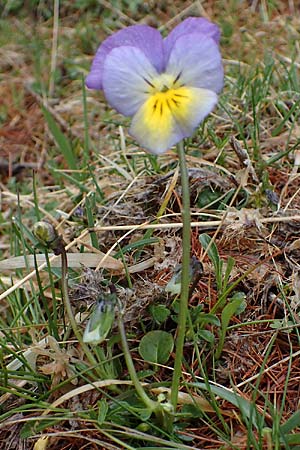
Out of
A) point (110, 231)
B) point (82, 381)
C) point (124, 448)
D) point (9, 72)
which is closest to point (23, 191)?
point (110, 231)

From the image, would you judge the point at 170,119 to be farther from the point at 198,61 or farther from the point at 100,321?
the point at 100,321

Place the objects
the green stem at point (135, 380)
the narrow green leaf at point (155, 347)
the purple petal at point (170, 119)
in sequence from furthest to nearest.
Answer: the narrow green leaf at point (155, 347), the green stem at point (135, 380), the purple petal at point (170, 119)

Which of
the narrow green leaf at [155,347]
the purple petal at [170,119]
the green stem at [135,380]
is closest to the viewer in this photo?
Result: the purple petal at [170,119]

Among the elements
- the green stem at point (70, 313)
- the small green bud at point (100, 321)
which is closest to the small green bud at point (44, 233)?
the green stem at point (70, 313)

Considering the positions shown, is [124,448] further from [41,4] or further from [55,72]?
[41,4]

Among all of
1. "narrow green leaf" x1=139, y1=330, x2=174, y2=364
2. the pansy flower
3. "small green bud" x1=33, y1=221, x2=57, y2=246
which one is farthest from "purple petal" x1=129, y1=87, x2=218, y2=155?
"narrow green leaf" x1=139, y1=330, x2=174, y2=364

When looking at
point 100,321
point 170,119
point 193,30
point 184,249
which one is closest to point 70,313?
point 100,321

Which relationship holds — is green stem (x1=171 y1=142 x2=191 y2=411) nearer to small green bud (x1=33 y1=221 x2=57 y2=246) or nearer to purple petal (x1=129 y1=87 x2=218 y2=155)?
purple petal (x1=129 y1=87 x2=218 y2=155)

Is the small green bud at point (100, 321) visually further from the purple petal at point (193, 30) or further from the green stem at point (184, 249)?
the purple petal at point (193, 30)
